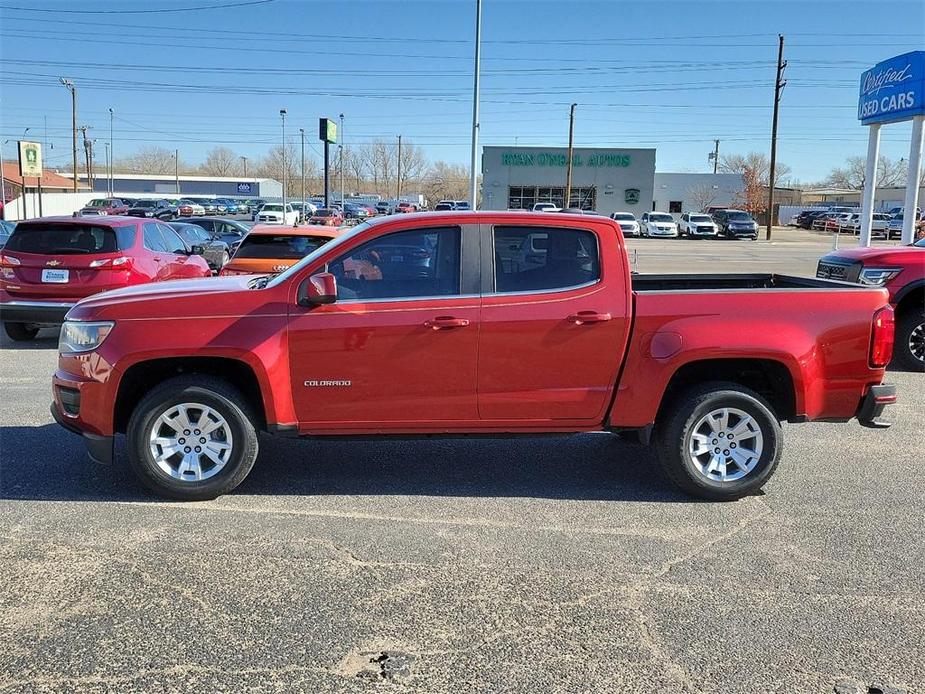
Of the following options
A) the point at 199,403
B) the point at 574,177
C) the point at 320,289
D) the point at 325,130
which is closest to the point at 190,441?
the point at 199,403

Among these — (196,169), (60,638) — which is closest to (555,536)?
(60,638)

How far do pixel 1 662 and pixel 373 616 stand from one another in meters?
1.48

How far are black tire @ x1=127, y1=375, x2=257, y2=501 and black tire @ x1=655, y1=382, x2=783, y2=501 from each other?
2.61m

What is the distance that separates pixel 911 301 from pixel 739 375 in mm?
5499

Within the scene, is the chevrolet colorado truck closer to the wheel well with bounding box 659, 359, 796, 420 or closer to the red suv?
the wheel well with bounding box 659, 359, 796, 420

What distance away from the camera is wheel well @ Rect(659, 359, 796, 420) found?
5.15m

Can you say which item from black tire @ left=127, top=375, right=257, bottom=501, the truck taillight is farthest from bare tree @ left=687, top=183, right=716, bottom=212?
black tire @ left=127, top=375, right=257, bottom=501

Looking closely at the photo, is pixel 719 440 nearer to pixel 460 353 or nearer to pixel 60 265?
pixel 460 353

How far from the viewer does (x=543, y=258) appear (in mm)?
5086

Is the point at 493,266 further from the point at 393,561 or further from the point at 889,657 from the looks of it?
the point at 889,657

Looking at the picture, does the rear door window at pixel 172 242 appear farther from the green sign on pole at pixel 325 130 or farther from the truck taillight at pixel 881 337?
the green sign on pole at pixel 325 130

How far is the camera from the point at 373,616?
3562 millimetres

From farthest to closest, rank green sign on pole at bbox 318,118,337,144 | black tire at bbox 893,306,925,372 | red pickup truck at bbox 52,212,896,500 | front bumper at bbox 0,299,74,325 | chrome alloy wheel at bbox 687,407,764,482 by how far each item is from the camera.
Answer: green sign on pole at bbox 318,118,337,144
front bumper at bbox 0,299,74,325
black tire at bbox 893,306,925,372
chrome alloy wheel at bbox 687,407,764,482
red pickup truck at bbox 52,212,896,500

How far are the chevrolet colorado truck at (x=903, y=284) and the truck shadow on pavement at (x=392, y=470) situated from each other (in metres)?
5.00
